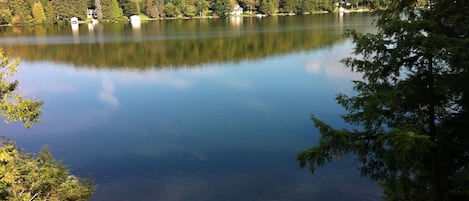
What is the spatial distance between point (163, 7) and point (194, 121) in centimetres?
12775

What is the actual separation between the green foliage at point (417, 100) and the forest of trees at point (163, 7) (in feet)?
464

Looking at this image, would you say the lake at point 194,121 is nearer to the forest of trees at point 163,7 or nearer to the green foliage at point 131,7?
the forest of trees at point 163,7

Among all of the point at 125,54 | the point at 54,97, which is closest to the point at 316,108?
the point at 54,97

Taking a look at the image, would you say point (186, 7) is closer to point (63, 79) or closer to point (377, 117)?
point (63, 79)

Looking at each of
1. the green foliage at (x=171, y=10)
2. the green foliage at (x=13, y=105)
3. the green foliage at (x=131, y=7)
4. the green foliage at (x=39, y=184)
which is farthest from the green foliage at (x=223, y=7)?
the green foliage at (x=13, y=105)

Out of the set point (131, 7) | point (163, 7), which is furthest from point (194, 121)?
point (163, 7)

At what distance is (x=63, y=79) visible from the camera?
153 ft

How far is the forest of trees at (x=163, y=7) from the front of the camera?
13675 cm

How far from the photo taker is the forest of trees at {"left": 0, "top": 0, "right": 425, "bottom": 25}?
449 ft

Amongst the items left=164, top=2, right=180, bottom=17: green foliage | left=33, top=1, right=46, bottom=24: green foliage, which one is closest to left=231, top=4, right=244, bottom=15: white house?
left=164, top=2, right=180, bottom=17: green foliage

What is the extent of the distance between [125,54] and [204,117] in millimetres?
35342

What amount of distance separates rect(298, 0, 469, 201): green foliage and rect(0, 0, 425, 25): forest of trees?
141360 mm

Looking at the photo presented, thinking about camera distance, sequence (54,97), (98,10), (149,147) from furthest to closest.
→ (98,10)
(54,97)
(149,147)

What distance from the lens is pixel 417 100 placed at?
31.6ft
